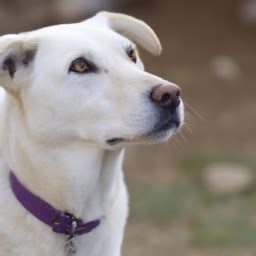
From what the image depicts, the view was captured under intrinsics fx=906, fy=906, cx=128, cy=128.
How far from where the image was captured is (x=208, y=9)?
922 cm

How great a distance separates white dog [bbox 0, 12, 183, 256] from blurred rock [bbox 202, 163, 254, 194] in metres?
2.78

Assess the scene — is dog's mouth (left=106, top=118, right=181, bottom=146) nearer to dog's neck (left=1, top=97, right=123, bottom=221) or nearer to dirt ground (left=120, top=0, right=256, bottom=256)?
dog's neck (left=1, top=97, right=123, bottom=221)

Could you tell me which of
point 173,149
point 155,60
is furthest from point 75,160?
point 155,60

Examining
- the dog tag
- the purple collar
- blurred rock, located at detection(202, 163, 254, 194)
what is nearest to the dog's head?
the purple collar

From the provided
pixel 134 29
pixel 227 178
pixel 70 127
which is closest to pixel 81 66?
pixel 70 127

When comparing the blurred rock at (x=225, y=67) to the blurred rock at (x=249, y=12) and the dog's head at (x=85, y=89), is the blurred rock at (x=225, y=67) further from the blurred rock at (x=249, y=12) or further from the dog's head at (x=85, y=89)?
the dog's head at (x=85, y=89)

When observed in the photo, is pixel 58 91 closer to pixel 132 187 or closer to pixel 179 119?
pixel 179 119

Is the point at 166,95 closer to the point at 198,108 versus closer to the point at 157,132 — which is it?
the point at 157,132

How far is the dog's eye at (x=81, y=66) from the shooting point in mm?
3148

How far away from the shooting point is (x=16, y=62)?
3.22 metres

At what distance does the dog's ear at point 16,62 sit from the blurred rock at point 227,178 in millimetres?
3089

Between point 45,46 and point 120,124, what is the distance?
0.40m

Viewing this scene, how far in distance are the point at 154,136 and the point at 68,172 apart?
1.16 feet

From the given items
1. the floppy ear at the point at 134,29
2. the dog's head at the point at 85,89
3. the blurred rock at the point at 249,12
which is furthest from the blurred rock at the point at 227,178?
the dog's head at the point at 85,89
